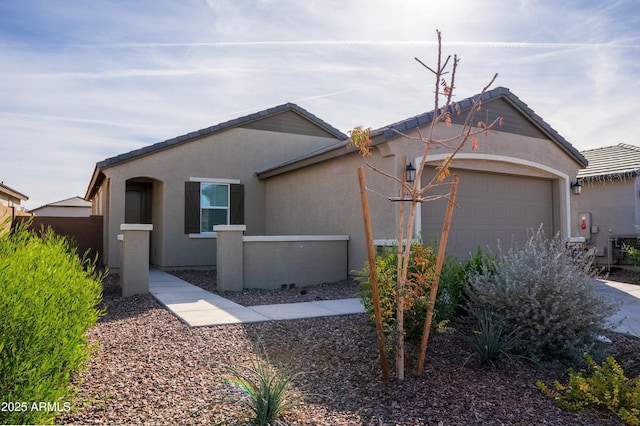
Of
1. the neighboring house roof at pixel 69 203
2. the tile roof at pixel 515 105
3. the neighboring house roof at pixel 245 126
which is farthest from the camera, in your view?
the neighboring house roof at pixel 69 203

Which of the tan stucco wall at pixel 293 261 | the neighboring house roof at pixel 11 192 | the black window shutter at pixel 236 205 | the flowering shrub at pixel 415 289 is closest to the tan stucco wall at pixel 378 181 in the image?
the tan stucco wall at pixel 293 261

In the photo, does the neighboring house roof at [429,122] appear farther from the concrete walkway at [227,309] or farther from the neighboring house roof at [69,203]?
the neighboring house roof at [69,203]

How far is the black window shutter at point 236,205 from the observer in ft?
48.3

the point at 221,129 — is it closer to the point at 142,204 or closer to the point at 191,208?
the point at 191,208

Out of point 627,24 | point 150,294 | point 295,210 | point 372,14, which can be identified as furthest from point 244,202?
point 627,24

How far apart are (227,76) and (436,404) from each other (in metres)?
8.73

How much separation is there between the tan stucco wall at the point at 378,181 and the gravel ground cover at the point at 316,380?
13.4ft

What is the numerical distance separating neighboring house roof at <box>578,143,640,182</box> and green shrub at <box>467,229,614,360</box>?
481 inches

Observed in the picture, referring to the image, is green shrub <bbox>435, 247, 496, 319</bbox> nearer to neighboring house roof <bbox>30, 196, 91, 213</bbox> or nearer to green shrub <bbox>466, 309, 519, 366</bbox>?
green shrub <bbox>466, 309, 519, 366</bbox>

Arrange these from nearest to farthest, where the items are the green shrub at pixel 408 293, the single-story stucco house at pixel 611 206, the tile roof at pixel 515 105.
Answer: the green shrub at pixel 408 293 < the tile roof at pixel 515 105 < the single-story stucco house at pixel 611 206

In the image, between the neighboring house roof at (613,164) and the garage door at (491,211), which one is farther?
the neighboring house roof at (613,164)

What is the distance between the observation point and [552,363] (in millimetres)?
5020

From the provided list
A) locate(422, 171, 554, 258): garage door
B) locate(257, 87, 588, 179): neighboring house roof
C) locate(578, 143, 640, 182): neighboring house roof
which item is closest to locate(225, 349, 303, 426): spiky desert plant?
locate(257, 87, 588, 179): neighboring house roof

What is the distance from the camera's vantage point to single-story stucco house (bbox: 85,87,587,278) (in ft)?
35.1
